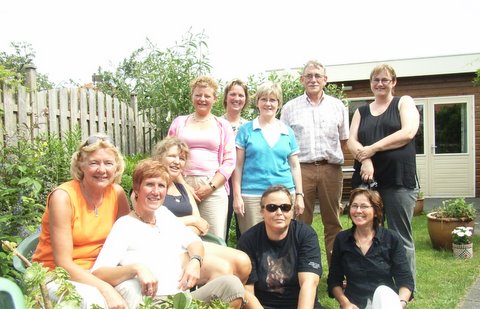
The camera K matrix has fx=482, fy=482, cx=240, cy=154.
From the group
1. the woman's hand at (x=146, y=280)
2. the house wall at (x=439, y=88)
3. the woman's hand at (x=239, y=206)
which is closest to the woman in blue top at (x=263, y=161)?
the woman's hand at (x=239, y=206)

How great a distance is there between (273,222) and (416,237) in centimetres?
450

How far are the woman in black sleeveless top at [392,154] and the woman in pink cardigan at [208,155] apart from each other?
0.99 metres

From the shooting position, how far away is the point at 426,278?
4.82m

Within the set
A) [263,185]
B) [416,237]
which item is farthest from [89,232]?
[416,237]

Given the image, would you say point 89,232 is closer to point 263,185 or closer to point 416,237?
point 263,185

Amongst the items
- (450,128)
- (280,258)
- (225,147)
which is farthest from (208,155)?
(450,128)

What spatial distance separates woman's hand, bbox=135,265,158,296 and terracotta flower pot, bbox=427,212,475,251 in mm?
4519

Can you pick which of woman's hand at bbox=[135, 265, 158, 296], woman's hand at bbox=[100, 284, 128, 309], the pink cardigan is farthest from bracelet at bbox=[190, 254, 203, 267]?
the pink cardigan

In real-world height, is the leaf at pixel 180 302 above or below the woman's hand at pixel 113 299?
above

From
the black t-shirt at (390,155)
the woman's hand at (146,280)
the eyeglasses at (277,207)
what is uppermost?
the black t-shirt at (390,155)

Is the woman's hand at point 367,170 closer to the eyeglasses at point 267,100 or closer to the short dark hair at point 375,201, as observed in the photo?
the short dark hair at point 375,201

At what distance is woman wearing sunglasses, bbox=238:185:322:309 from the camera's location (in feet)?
9.86

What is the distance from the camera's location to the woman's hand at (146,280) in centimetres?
227

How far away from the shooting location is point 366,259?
3.08 m
